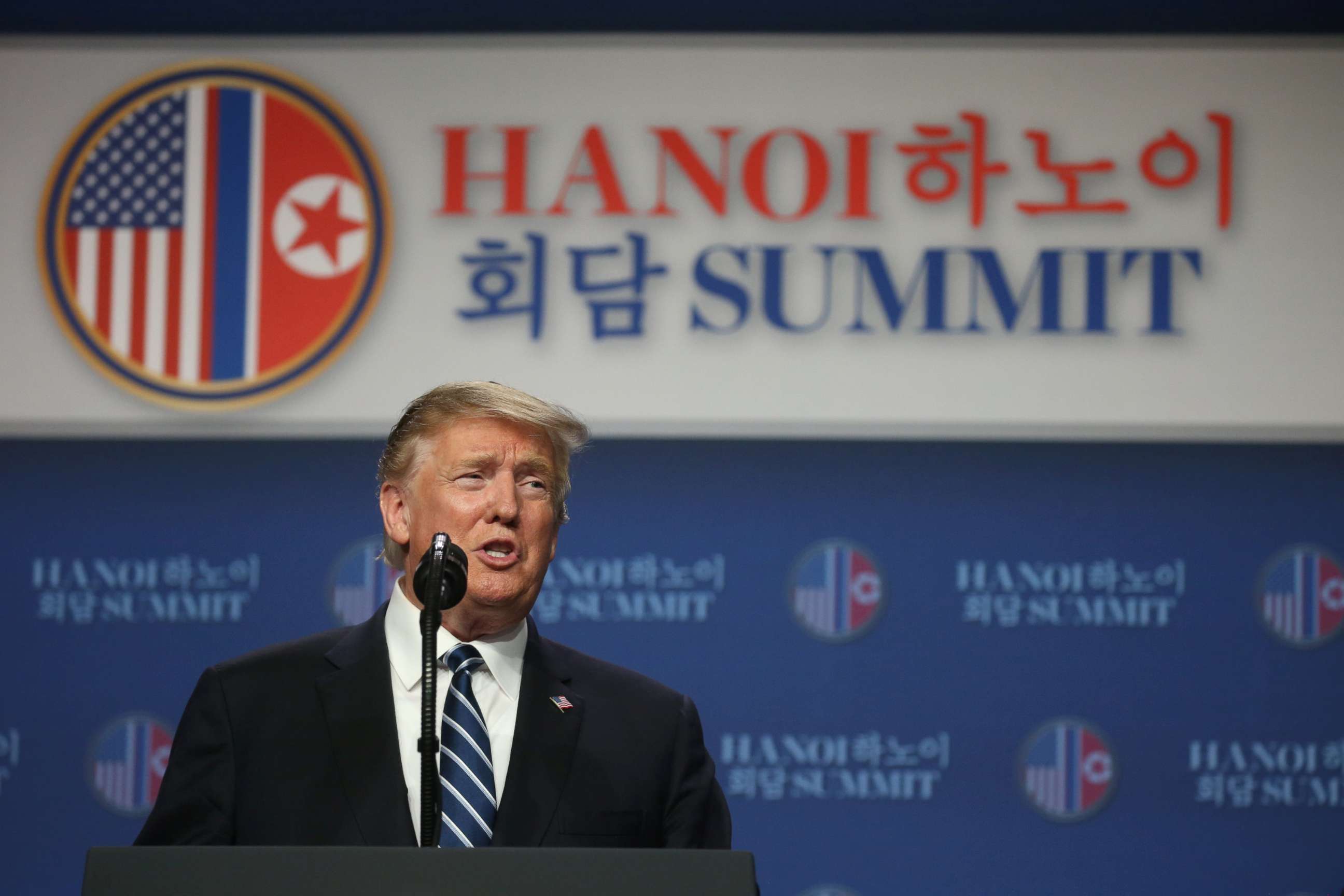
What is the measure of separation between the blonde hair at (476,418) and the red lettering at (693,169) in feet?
5.57

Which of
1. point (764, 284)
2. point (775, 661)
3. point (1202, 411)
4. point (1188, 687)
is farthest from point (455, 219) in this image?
point (1188, 687)

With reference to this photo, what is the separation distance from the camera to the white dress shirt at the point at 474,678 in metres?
1.74

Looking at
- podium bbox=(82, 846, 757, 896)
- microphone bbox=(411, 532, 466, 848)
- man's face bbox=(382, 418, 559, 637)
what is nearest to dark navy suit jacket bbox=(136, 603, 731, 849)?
man's face bbox=(382, 418, 559, 637)

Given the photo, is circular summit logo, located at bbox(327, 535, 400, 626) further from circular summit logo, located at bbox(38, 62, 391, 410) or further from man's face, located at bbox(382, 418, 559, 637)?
man's face, located at bbox(382, 418, 559, 637)

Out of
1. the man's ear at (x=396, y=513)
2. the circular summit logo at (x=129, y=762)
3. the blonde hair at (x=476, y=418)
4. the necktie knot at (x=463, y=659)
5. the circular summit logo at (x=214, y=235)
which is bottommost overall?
the circular summit logo at (x=129, y=762)

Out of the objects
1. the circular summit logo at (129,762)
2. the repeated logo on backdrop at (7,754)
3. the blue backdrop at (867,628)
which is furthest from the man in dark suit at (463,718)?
the repeated logo on backdrop at (7,754)

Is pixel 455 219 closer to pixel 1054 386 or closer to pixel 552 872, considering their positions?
pixel 1054 386

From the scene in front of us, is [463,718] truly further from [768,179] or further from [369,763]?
[768,179]

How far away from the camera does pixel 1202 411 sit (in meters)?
3.42

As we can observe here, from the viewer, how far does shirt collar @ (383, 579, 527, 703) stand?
1.78 m

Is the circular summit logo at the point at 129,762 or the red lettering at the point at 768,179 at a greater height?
the red lettering at the point at 768,179

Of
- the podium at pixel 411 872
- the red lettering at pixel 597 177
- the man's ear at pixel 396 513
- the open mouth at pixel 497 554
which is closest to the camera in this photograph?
the podium at pixel 411 872

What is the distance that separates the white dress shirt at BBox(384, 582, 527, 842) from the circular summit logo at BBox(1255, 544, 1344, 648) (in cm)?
227

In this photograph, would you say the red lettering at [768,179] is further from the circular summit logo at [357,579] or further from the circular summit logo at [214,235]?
the circular summit logo at [357,579]
